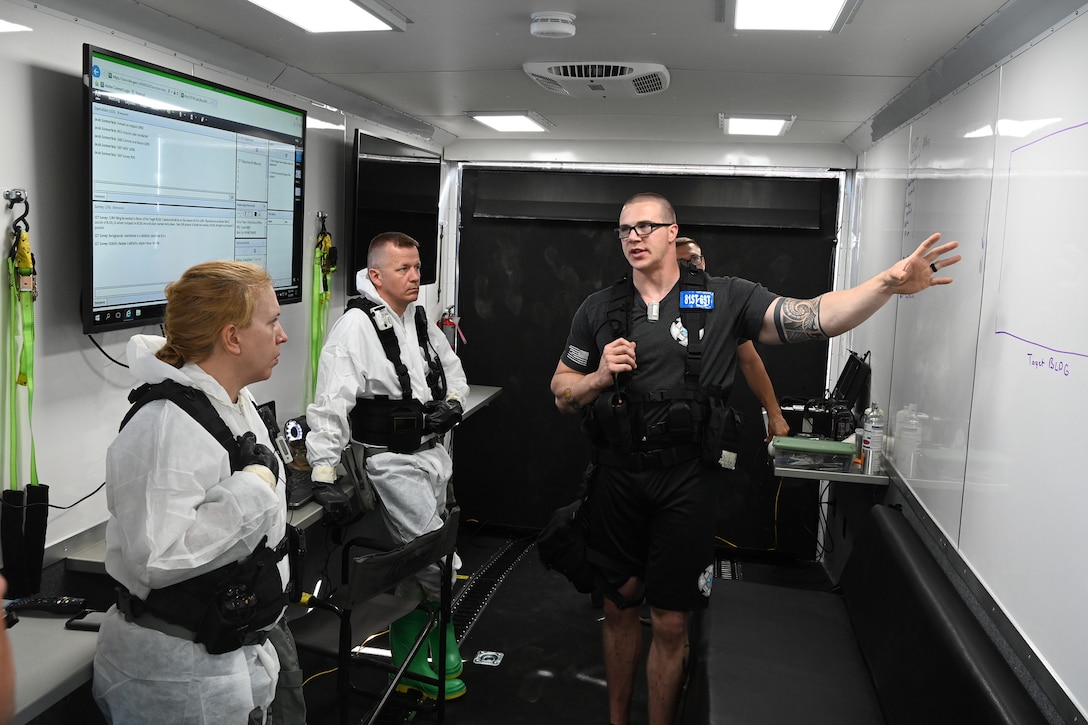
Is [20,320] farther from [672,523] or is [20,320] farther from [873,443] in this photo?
[873,443]

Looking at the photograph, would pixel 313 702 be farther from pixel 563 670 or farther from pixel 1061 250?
pixel 1061 250

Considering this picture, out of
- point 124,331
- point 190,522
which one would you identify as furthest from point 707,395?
point 124,331

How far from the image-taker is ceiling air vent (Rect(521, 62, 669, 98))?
3203mm

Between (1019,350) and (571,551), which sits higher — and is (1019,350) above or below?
above

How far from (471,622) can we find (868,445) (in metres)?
2.05

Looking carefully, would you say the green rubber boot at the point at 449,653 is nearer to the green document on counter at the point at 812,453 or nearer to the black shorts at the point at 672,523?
the black shorts at the point at 672,523

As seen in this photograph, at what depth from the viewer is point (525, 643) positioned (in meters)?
4.09

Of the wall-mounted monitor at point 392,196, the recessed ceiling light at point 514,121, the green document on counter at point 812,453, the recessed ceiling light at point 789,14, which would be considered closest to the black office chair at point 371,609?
Result: the green document on counter at point 812,453

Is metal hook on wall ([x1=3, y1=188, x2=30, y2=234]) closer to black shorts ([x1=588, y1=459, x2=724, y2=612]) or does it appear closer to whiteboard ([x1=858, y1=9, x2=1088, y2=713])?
black shorts ([x1=588, y1=459, x2=724, y2=612])

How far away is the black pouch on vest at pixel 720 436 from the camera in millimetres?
2799

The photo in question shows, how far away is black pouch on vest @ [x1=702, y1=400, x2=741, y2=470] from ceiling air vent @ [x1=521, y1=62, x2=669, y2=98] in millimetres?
1282

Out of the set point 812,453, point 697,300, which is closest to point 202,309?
point 697,300

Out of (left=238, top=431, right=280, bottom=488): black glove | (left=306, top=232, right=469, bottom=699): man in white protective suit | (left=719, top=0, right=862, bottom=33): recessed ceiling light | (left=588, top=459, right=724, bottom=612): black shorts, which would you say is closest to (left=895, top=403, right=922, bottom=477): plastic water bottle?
(left=588, top=459, right=724, bottom=612): black shorts

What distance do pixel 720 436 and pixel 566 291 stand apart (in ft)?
9.43
